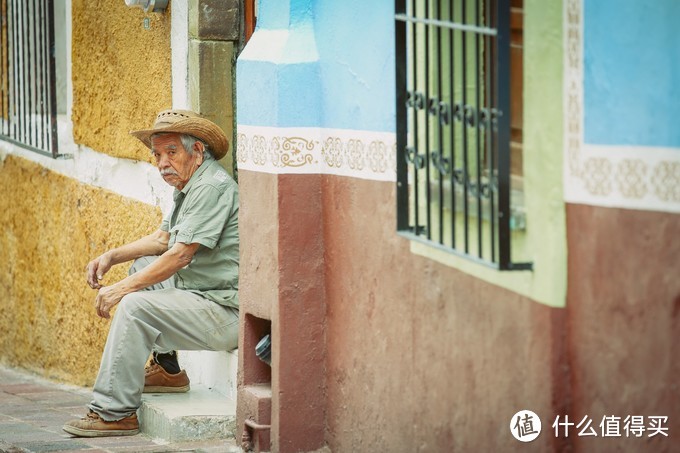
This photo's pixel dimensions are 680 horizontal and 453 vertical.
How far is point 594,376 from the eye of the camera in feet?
14.6

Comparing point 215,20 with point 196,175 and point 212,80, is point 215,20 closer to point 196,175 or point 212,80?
point 212,80

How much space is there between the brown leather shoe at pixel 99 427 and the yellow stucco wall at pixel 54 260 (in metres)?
1.45

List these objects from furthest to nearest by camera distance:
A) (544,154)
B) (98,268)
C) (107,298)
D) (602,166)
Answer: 1. (98,268)
2. (107,298)
3. (544,154)
4. (602,166)

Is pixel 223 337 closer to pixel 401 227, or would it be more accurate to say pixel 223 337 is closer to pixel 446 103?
pixel 401 227

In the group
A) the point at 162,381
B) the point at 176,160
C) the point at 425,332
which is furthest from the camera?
the point at 162,381

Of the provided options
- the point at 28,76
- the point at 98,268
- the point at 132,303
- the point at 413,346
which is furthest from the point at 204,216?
the point at 28,76

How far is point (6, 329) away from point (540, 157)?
7.26 metres

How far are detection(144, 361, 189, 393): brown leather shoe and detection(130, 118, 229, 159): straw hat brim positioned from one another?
1129 millimetres

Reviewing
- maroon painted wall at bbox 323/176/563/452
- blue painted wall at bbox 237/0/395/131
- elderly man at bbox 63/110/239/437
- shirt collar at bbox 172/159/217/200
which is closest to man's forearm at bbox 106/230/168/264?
elderly man at bbox 63/110/239/437

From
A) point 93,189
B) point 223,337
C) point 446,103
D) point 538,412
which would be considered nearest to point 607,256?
point 538,412

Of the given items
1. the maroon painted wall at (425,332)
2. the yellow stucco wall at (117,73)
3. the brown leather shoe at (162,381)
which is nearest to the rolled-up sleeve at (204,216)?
the maroon painted wall at (425,332)

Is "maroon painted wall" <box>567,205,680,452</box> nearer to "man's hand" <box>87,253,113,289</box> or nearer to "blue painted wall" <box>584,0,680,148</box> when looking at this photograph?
"blue painted wall" <box>584,0,680,148</box>

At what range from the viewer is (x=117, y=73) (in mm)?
Result: 8727

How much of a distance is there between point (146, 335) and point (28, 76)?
3836 mm
